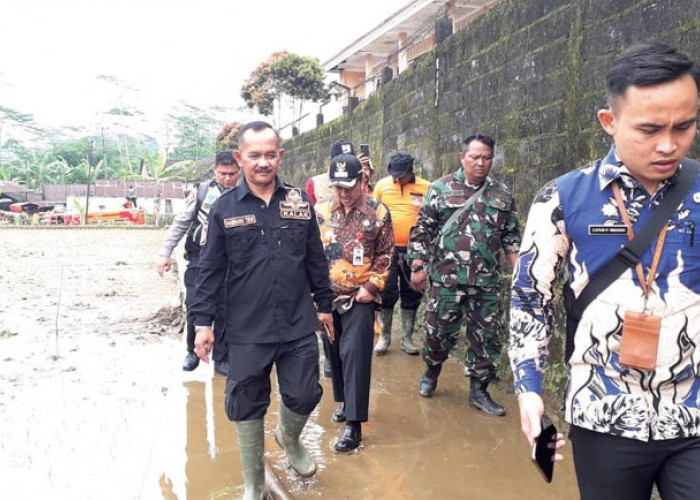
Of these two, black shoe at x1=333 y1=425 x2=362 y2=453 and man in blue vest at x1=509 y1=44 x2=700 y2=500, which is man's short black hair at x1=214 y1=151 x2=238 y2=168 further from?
man in blue vest at x1=509 y1=44 x2=700 y2=500

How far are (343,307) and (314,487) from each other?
1174 millimetres

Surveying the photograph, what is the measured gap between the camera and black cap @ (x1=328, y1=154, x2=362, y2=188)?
13.8 ft

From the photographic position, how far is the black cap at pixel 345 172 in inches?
165

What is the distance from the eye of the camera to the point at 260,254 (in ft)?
11.1

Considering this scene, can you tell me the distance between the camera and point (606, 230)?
185 centimetres

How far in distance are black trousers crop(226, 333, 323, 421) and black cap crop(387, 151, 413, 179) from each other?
286 centimetres

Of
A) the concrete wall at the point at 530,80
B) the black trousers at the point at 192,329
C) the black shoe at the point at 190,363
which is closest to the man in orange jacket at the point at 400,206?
the concrete wall at the point at 530,80

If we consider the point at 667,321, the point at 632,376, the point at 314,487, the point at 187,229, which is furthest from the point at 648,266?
the point at 187,229

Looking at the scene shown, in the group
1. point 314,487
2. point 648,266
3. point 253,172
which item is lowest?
point 314,487

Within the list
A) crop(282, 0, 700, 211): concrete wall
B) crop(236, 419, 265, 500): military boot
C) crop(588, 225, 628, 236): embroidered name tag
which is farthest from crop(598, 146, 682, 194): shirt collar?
crop(236, 419, 265, 500): military boot

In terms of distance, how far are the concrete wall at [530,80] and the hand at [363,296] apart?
1.79 m

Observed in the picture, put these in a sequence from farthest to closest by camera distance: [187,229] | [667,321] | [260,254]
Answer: [187,229]
[260,254]
[667,321]

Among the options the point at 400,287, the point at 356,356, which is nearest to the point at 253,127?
the point at 356,356

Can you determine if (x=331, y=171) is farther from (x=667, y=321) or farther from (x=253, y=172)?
(x=667, y=321)
